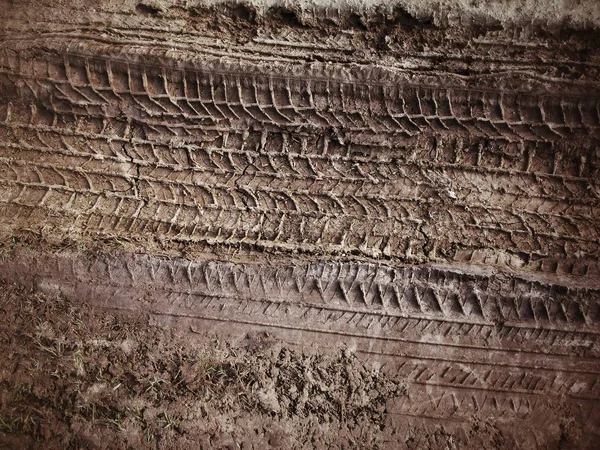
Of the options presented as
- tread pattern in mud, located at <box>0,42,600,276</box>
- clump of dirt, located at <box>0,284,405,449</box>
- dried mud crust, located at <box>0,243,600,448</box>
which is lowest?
clump of dirt, located at <box>0,284,405,449</box>

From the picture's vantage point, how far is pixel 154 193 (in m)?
2.80

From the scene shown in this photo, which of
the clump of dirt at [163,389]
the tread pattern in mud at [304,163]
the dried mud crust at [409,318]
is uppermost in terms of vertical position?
the tread pattern in mud at [304,163]

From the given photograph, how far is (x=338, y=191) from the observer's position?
277cm

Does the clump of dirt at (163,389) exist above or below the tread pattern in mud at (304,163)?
below

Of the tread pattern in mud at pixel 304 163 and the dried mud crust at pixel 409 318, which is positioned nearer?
the dried mud crust at pixel 409 318

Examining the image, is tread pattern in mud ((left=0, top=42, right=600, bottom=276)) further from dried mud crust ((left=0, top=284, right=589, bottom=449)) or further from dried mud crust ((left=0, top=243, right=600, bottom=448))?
dried mud crust ((left=0, top=284, right=589, bottom=449))

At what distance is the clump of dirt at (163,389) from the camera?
2.46m

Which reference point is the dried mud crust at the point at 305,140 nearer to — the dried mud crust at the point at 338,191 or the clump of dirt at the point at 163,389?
the dried mud crust at the point at 338,191

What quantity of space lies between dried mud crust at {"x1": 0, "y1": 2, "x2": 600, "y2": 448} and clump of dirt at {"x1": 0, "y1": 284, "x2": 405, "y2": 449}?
8 centimetres

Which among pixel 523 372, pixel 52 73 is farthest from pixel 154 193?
pixel 523 372

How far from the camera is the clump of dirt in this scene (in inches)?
96.9

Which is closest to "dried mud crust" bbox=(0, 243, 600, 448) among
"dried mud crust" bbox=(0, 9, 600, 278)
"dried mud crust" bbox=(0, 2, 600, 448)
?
"dried mud crust" bbox=(0, 2, 600, 448)

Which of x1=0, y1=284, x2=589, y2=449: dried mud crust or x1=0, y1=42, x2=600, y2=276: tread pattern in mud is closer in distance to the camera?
x1=0, y1=284, x2=589, y2=449: dried mud crust

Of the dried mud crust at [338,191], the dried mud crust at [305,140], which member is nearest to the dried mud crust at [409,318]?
the dried mud crust at [338,191]
